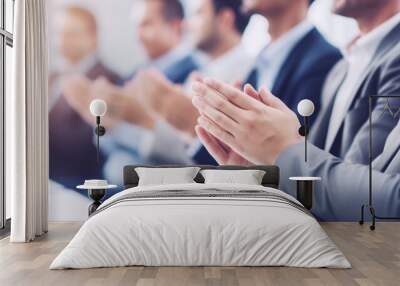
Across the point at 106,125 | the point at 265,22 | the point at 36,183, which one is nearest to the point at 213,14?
the point at 265,22

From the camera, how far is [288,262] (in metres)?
4.95

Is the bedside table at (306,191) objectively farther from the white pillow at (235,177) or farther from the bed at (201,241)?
the bed at (201,241)

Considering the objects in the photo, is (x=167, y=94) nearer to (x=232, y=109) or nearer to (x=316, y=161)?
(x=232, y=109)

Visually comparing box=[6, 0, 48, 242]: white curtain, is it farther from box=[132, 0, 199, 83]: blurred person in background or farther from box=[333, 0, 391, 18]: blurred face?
box=[333, 0, 391, 18]: blurred face

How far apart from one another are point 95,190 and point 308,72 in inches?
122

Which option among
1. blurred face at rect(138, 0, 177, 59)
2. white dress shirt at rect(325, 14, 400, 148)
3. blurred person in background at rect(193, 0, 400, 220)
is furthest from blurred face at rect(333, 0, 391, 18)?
blurred face at rect(138, 0, 177, 59)

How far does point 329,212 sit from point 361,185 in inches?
21.1

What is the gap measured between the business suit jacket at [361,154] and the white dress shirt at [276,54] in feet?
2.70

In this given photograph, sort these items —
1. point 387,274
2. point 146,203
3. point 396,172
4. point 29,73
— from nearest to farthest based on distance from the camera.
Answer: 1. point 387,274
2. point 146,203
3. point 29,73
4. point 396,172

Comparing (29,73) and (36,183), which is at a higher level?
(29,73)

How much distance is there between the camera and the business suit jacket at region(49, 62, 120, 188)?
8.10 meters

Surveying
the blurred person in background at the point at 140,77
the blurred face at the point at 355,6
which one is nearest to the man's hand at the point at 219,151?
the blurred person in background at the point at 140,77

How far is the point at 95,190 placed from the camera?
7.50 metres

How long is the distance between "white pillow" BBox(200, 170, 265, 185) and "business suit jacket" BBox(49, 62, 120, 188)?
1608mm
